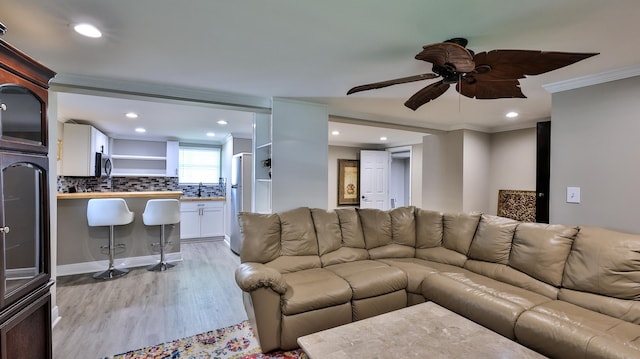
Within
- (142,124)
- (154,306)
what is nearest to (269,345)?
(154,306)

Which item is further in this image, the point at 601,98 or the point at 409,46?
the point at 601,98

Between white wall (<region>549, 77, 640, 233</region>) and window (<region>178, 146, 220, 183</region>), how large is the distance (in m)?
6.18

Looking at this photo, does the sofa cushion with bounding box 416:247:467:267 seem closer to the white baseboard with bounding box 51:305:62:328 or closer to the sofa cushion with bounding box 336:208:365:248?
the sofa cushion with bounding box 336:208:365:248

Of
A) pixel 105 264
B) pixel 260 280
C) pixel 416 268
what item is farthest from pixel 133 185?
pixel 416 268

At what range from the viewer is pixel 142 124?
4770 mm

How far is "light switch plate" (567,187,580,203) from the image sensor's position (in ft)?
8.46

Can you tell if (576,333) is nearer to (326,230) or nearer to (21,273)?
(326,230)

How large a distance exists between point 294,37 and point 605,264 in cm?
266

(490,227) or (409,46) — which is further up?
(409,46)

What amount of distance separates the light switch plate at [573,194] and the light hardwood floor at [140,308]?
3229 millimetres

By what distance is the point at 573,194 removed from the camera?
103 inches

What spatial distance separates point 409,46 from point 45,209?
8.13 feet

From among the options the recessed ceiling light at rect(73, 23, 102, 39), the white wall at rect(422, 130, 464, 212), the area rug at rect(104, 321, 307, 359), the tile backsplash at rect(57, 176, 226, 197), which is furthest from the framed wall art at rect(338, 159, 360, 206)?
the recessed ceiling light at rect(73, 23, 102, 39)

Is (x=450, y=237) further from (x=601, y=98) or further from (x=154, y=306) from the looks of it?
(x=154, y=306)
